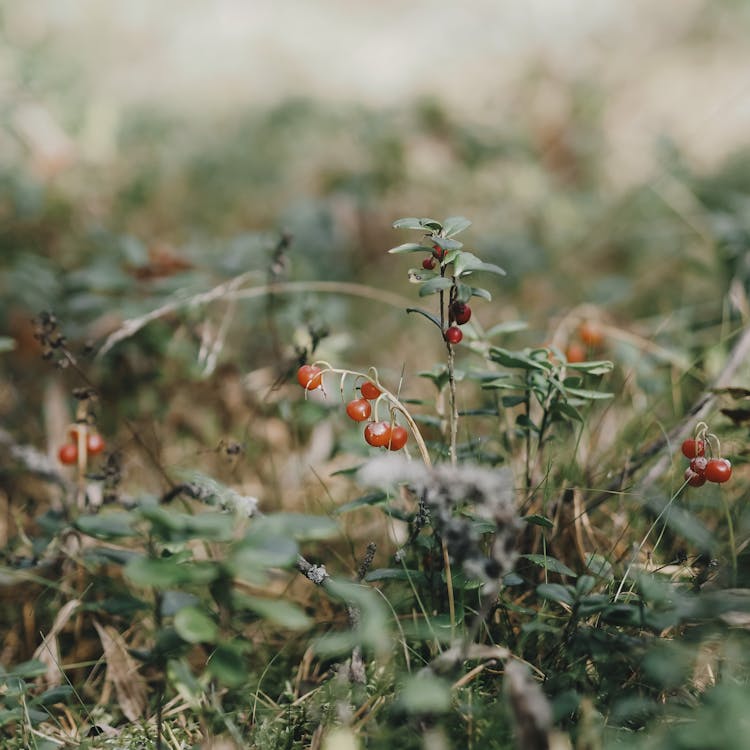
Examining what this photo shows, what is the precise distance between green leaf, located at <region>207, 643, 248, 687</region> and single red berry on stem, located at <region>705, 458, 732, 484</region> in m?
0.98

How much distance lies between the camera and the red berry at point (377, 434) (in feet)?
4.18

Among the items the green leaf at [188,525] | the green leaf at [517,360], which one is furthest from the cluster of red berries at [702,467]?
the green leaf at [188,525]

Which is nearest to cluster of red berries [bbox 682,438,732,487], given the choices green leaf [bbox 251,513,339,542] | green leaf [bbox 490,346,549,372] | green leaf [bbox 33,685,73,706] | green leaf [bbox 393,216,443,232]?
green leaf [bbox 490,346,549,372]

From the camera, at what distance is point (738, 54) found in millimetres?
5469

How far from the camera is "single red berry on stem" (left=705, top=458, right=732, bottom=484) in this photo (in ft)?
4.32

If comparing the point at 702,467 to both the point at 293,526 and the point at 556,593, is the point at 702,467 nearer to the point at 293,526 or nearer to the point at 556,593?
the point at 556,593

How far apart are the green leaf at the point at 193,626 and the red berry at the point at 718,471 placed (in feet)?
3.33

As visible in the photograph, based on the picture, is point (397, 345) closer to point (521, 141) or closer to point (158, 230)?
point (158, 230)

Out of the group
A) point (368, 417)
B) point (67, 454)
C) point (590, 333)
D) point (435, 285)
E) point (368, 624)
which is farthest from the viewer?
point (590, 333)

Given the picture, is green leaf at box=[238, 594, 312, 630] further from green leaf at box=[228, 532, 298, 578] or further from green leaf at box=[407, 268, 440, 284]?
green leaf at box=[407, 268, 440, 284]

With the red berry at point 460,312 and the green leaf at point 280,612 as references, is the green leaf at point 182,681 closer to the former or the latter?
the green leaf at point 280,612

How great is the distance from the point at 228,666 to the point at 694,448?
106 centimetres

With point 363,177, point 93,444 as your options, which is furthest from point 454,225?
point 363,177

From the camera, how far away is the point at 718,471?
1.32 metres
